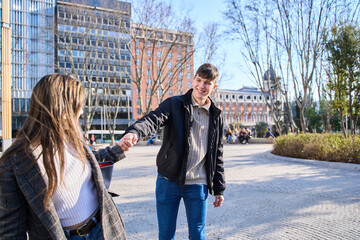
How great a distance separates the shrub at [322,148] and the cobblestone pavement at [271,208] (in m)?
1.66

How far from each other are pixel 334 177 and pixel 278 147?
5.56 metres

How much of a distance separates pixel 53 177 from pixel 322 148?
33.8 ft

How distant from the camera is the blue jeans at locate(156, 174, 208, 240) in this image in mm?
2223

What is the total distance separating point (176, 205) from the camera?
7.48ft

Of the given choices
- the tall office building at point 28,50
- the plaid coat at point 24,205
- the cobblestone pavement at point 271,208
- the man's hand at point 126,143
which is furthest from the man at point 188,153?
the tall office building at point 28,50

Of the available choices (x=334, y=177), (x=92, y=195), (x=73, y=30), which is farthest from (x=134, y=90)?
(x=92, y=195)

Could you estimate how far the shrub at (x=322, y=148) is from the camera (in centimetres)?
874

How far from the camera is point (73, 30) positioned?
73.2 ft

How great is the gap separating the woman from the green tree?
12737 mm

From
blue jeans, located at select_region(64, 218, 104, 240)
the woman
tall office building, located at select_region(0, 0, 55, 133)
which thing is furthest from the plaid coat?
tall office building, located at select_region(0, 0, 55, 133)

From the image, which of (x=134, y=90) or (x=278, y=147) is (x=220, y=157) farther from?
(x=134, y=90)

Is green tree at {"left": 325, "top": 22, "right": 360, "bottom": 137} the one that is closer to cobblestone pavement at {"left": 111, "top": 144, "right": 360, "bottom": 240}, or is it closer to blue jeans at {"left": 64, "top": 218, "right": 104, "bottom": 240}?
cobblestone pavement at {"left": 111, "top": 144, "right": 360, "bottom": 240}

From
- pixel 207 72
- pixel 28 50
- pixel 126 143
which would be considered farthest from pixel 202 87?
pixel 28 50

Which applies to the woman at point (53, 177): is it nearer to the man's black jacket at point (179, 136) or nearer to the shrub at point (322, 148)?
the man's black jacket at point (179, 136)
